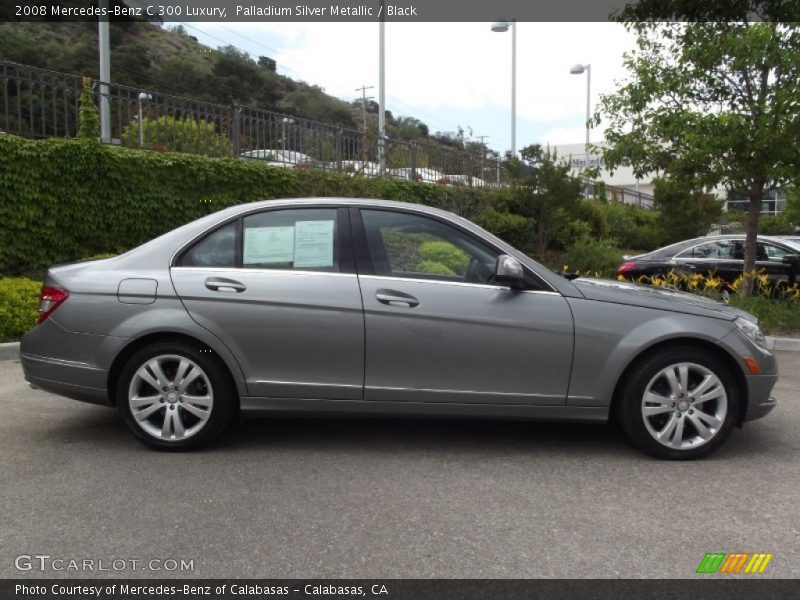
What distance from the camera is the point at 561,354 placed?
442 centimetres

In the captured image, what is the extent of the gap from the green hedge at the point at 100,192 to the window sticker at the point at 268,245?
249 inches

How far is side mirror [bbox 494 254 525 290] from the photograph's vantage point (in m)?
4.40

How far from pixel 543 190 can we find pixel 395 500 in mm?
13583

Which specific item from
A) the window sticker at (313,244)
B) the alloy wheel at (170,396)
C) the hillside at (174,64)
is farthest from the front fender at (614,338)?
the hillside at (174,64)

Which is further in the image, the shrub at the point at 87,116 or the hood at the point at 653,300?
the shrub at the point at 87,116

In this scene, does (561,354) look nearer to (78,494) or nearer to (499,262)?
(499,262)

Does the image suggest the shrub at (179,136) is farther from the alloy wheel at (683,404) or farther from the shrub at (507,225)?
the alloy wheel at (683,404)

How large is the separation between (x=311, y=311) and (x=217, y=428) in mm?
964

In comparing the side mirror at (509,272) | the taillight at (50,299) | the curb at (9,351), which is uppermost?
the side mirror at (509,272)

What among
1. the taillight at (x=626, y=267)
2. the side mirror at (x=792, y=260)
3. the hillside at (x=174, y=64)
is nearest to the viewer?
the side mirror at (x=792, y=260)

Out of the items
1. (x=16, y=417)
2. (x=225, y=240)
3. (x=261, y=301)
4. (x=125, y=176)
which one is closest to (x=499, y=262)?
(x=261, y=301)

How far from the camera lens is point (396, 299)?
444 cm

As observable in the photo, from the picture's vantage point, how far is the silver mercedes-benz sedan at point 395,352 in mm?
4418

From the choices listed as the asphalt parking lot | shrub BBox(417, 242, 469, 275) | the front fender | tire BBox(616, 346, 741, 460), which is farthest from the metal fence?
tire BBox(616, 346, 741, 460)
